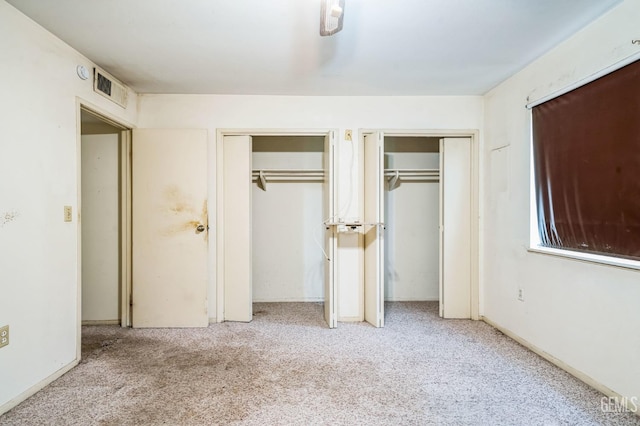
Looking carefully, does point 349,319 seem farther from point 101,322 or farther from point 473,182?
point 101,322

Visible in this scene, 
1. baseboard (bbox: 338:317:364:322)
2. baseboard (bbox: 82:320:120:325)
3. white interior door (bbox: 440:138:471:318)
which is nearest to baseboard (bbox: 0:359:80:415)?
baseboard (bbox: 82:320:120:325)

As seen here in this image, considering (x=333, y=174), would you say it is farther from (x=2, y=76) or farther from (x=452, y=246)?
(x=2, y=76)

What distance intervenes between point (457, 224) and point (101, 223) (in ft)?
11.8

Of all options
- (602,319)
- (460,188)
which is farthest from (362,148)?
(602,319)

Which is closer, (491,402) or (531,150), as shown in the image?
(491,402)

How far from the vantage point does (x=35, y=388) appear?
6.13 ft

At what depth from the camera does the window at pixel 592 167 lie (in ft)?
5.52

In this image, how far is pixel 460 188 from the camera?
10.5ft

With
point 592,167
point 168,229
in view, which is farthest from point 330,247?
point 592,167

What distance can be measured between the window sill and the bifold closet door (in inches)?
99.1

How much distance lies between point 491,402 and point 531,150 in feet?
6.08

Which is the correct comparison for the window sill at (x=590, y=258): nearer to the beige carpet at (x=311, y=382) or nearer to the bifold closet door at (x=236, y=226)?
the beige carpet at (x=311, y=382)

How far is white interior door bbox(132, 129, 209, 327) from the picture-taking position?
116 inches

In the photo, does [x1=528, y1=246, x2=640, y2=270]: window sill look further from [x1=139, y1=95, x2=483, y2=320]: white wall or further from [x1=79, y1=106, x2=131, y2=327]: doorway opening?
[x1=79, y1=106, x2=131, y2=327]: doorway opening
